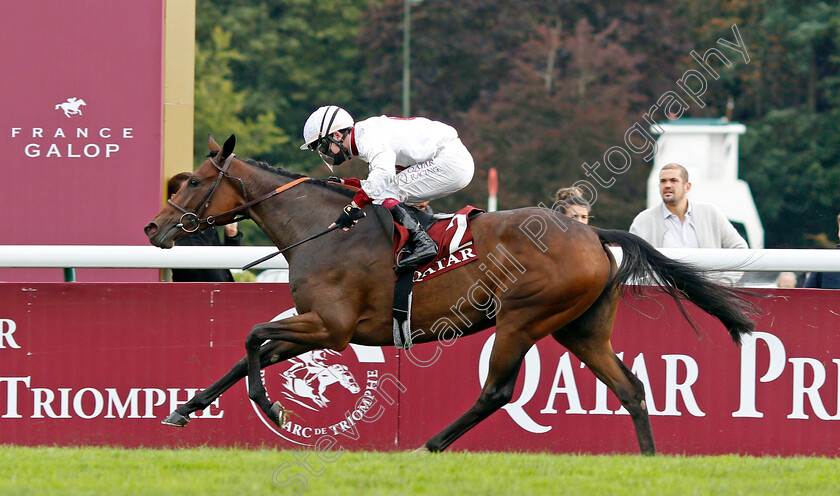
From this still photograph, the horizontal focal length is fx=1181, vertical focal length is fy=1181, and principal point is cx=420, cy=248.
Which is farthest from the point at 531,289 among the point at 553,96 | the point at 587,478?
the point at 553,96

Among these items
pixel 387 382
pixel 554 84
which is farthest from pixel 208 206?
pixel 554 84

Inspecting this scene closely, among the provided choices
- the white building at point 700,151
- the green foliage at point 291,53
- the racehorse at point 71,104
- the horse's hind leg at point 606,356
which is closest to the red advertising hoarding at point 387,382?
the horse's hind leg at point 606,356

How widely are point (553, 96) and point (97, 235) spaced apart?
23091mm

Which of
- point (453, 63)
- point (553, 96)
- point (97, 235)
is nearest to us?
point (97, 235)

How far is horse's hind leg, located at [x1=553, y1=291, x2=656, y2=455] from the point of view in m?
6.49

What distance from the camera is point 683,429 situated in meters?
7.27

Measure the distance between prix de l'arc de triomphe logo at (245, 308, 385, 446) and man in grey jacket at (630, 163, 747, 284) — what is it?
199cm

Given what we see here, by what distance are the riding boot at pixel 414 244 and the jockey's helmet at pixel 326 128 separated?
0.45 metres

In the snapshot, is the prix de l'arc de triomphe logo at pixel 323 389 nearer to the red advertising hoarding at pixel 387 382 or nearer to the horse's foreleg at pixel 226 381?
the red advertising hoarding at pixel 387 382

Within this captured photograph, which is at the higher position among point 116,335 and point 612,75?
point 612,75

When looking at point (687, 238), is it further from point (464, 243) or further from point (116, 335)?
point (116, 335)

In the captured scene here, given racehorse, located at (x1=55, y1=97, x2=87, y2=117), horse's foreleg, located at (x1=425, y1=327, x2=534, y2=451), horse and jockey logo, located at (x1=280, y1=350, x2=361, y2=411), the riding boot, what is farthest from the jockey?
racehorse, located at (x1=55, y1=97, x2=87, y2=117)

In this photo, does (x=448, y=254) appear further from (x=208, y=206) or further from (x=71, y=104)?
(x=71, y=104)

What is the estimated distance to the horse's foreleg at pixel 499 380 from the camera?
20.8 ft
